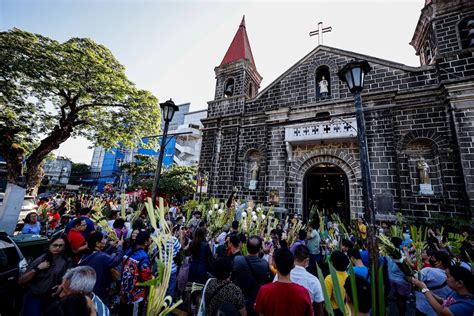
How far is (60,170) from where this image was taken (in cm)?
4612

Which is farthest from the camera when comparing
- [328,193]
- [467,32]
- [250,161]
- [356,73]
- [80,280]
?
[328,193]

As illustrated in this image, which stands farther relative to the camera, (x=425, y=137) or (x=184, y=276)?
(x=425, y=137)

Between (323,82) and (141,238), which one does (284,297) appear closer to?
(141,238)

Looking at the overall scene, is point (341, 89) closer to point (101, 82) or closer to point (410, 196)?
point (410, 196)

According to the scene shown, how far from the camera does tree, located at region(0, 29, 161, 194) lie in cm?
981

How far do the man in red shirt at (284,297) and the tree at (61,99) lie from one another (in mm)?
12686

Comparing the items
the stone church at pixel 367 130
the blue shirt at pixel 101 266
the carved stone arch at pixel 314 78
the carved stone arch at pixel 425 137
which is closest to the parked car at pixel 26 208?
the stone church at pixel 367 130

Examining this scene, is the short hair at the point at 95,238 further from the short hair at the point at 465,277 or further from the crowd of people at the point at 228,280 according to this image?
the short hair at the point at 465,277

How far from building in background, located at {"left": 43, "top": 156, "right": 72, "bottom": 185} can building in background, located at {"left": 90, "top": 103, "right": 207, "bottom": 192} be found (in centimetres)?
456

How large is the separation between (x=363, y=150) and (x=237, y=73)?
36.0ft

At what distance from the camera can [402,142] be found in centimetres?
869

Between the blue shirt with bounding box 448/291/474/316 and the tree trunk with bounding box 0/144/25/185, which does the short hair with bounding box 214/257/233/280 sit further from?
the tree trunk with bounding box 0/144/25/185

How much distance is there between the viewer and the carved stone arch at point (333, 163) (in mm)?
8992

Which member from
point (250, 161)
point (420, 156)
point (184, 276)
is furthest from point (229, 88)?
point (184, 276)
